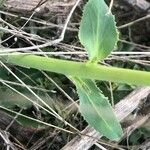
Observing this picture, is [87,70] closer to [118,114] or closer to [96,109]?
[96,109]

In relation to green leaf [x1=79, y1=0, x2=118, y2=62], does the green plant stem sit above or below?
below

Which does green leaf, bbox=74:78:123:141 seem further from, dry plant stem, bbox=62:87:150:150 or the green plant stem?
dry plant stem, bbox=62:87:150:150

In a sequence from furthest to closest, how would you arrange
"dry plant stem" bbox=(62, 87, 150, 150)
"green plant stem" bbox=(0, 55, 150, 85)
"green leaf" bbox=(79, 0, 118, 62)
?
"dry plant stem" bbox=(62, 87, 150, 150) < "green leaf" bbox=(79, 0, 118, 62) < "green plant stem" bbox=(0, 55, 150, 85)

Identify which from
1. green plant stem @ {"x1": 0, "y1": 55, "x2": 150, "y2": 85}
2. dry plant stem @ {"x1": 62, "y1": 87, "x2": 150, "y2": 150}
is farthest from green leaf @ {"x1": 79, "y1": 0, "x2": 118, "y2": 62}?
dry plant stem @ {"x1": 62, "y1": 87, "x2": 150, "y2": 150}

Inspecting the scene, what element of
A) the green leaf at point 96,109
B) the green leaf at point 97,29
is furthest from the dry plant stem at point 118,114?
the green leaf at point 97,29

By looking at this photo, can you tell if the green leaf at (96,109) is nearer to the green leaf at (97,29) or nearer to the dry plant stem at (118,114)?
the green leaf at (97,29)

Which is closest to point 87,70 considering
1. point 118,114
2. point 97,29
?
point 97,29
